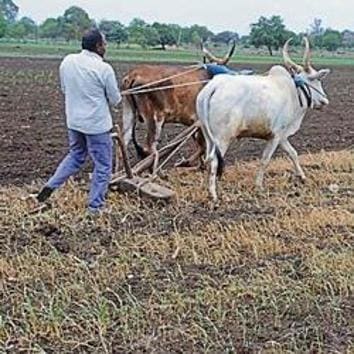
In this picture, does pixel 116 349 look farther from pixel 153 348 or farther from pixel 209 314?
pixel 209 314

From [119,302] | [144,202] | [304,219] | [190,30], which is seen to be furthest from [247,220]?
[190,30]

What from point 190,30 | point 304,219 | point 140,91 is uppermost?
point 140,91

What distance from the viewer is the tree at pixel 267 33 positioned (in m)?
93.2

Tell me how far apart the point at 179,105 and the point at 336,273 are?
5465 millimetres

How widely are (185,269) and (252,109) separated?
3747 millimetres

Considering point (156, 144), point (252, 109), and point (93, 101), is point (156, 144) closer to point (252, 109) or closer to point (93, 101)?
point (252, 109)

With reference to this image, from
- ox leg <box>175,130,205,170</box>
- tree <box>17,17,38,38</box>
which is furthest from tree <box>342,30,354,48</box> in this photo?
ox leg <box>175,130,205,170</box>

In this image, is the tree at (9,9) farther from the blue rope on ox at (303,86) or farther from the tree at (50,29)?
the blue rope on ox at (303,86)

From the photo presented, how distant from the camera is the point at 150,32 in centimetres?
10438

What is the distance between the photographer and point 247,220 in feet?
30.5

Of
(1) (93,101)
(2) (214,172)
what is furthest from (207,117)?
(1) (93,101)

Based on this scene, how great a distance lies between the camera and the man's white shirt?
30.9ft

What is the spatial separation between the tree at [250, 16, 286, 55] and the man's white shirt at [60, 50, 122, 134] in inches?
3299

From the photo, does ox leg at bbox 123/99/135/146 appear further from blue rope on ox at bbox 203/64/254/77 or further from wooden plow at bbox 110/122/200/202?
blue rope on ox at bbox 203/64/254/77
